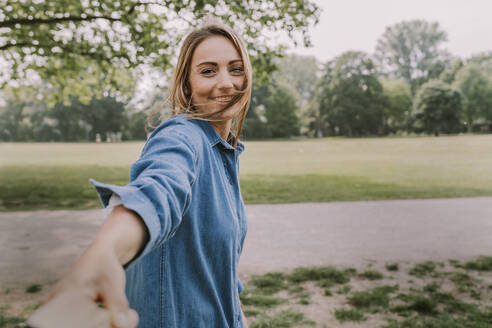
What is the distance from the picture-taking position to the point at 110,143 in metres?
52.8

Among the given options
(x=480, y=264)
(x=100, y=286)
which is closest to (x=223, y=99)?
(x=100, y=286)

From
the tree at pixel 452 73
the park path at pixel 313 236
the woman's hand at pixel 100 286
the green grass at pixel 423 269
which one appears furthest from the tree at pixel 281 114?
the woman's hand at pixel 100 286

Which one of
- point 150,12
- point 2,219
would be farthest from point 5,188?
point 150,12

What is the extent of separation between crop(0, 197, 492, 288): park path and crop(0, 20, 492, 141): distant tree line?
2242 centimetres

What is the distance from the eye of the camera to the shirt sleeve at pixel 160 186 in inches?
31.6

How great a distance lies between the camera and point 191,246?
1.30 metres

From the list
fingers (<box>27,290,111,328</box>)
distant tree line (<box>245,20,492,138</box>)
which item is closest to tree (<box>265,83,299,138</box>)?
distant tree line (<box>245,20,492,138</box>)

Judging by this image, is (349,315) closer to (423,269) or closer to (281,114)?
(423,269)

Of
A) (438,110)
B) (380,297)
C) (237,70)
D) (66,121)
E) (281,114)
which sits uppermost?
(281,114)

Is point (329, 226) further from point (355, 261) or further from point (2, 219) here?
point (2, 219)

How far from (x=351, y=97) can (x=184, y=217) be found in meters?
57.2

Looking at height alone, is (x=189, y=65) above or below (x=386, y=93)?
below

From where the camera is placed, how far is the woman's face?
5.37 ft

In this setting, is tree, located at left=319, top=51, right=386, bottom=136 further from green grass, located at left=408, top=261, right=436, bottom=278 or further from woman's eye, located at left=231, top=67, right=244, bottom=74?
woman's eye, located at left=231, top=67, right=244, bottom=74
